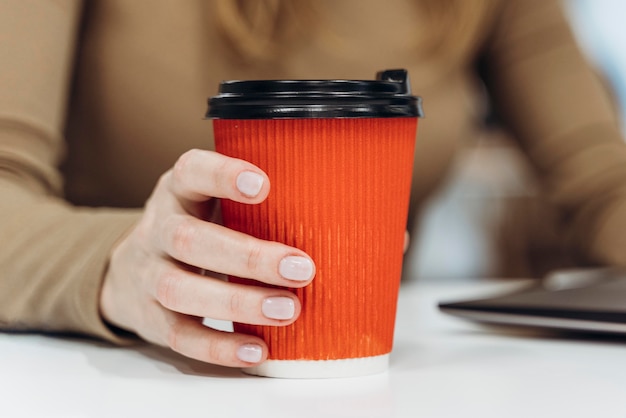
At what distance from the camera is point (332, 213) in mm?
518

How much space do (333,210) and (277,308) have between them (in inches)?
3.0

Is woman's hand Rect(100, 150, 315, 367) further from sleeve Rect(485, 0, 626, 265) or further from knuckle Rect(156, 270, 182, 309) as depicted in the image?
sleeve Rect(485, 0, 626, 265)

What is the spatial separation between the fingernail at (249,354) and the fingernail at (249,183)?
11cm

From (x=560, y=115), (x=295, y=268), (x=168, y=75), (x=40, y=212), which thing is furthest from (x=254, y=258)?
(x=560, y=115)

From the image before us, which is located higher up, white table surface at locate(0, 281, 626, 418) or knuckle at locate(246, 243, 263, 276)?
knuckle at locate(246, 243, 263, 276)

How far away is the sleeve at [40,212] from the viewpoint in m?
0.66

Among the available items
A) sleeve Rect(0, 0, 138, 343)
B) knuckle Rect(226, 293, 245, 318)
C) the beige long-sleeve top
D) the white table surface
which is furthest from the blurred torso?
knuckle Rect(226, 293, 245, 318)

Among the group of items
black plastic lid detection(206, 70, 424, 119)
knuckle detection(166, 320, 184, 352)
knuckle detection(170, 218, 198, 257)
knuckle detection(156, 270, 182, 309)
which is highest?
black plastic lid detection(206, 70, 424, 119)

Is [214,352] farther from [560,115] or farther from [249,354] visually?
[560,115]

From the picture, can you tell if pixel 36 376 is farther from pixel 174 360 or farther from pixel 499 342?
pixel 499 342

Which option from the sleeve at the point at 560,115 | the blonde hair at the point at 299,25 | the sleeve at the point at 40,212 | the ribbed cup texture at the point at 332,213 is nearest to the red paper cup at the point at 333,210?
the ribbed cup texture at the point at 332,213

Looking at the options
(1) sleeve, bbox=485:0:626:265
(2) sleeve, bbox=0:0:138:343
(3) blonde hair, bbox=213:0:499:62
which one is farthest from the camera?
(1) sleeve, bbox=485:0:626:265

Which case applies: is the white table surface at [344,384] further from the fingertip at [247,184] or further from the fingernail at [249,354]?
the fingertip at [247,184]

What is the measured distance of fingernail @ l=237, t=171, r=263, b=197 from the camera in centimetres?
50
